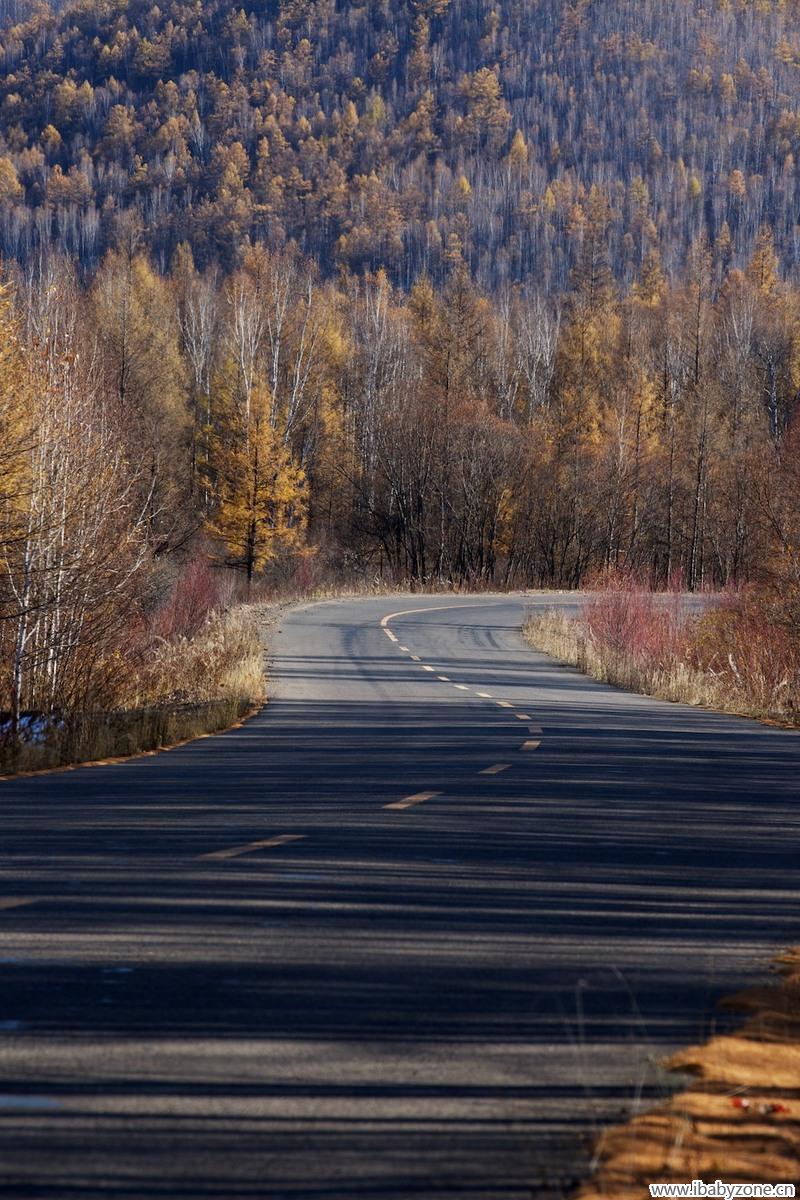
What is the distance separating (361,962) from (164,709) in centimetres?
1511

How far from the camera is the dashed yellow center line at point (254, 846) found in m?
8.45

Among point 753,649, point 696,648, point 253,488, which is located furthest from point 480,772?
point 253,488

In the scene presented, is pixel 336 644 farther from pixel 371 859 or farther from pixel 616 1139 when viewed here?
pixel 616 1139

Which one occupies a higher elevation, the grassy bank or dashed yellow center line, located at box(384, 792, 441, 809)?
dashed yellow center line, located at box(384, 792, 441, 809)

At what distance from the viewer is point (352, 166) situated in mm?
178625

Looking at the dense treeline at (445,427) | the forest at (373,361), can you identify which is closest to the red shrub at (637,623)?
the forest at (373,361)

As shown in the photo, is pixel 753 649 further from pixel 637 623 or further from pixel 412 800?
pixel 412 800

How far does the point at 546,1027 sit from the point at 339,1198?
163 cm

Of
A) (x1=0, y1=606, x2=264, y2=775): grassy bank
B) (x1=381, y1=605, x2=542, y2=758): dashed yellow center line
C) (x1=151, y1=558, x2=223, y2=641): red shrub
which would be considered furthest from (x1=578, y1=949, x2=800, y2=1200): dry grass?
(x1=151, y1=558, x2=223, y2=641): red shrub

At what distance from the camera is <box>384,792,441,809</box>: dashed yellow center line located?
10.8 meters

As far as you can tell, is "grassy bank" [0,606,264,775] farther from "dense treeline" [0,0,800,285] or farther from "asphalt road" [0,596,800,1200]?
"dense treeline" [0,0,800,285]

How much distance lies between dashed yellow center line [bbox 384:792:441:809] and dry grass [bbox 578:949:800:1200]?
5.73 m

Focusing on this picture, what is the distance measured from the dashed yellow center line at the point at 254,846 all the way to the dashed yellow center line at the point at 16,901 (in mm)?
1388

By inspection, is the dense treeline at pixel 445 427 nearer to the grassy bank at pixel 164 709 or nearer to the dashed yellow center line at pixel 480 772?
the grassy bank at pixel 164 709
